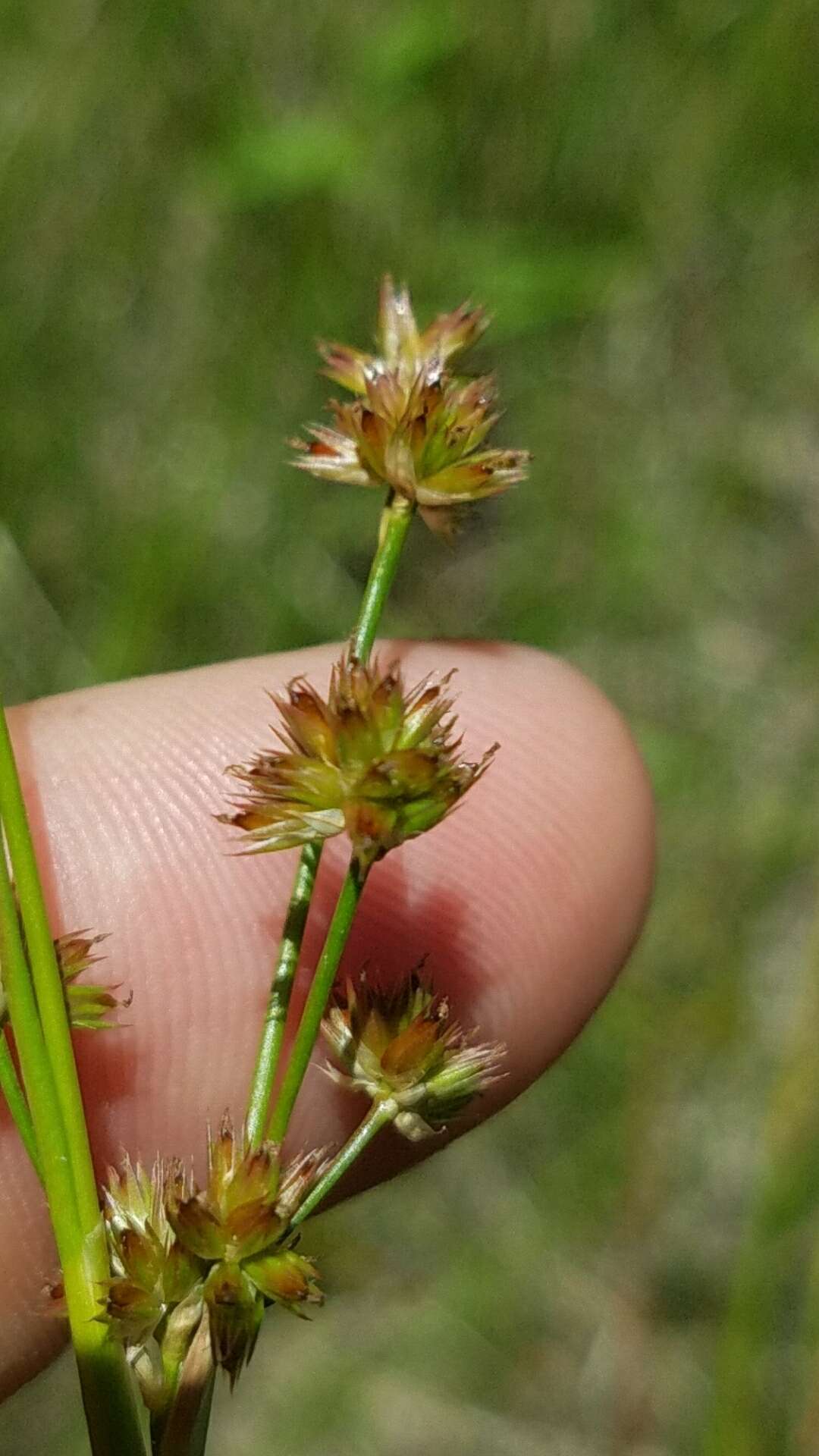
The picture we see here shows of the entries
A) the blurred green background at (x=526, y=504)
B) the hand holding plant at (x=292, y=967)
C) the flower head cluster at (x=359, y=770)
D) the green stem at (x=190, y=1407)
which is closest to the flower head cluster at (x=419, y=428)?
the hand holding plant at (x=292, y=967)

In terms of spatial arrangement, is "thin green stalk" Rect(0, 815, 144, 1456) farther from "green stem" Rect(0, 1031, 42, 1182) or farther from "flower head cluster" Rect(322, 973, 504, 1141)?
"flower head cluster" Rect(322, 973, 504, 1141)

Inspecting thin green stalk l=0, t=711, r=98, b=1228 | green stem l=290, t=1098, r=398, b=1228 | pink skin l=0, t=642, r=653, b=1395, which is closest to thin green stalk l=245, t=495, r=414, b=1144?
green stem l=290, t=1098, r=398, b=1228

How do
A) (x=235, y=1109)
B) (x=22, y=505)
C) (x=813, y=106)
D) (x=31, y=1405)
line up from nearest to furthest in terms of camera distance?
(x=235, y=1109), (x=31, y=1405), (x=22, y=505), (x=813, y=106)

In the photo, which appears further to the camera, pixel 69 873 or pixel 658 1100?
pixel 658 1100

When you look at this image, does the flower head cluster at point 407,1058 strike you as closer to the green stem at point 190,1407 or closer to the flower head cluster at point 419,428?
the green stem at point 190,1407

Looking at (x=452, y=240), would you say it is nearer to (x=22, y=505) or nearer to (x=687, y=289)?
(x=687, y=289)

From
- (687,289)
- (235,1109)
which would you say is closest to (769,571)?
(687,289)

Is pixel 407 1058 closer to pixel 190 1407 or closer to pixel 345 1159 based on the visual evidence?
pixel 345 1159

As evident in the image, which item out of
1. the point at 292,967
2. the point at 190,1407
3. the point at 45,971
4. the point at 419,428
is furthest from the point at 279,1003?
the point at 419,428
